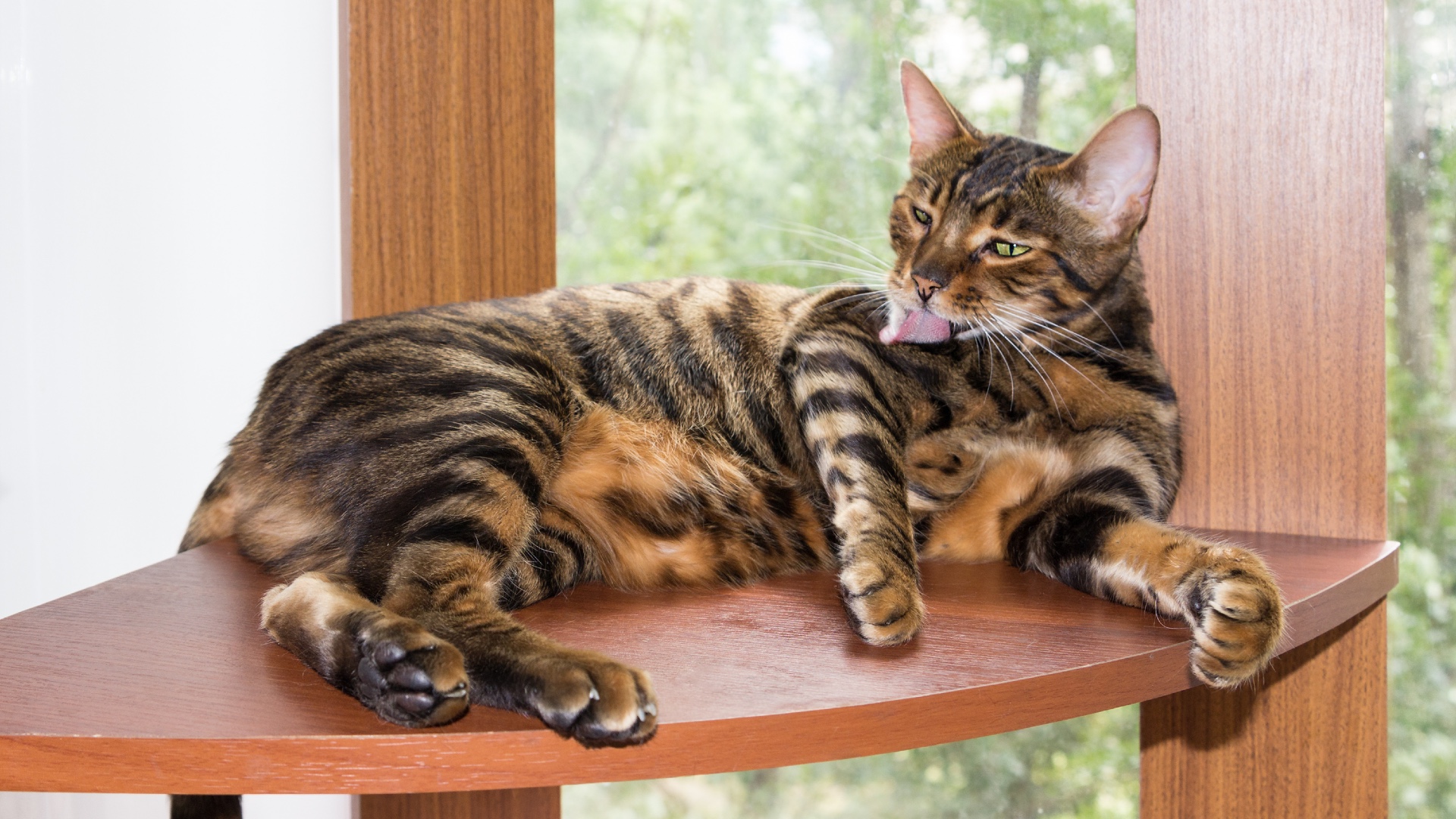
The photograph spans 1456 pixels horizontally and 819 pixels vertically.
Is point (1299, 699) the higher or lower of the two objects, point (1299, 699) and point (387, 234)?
the lower

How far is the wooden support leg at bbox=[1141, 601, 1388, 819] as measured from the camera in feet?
4.17

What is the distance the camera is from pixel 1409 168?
1396 mm

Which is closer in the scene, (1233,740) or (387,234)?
(1233,740)

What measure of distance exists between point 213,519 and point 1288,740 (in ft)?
4.72

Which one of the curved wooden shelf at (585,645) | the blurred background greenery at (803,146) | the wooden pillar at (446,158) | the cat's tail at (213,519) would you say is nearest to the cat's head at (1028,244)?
the curved wooden shelf at (585,645)

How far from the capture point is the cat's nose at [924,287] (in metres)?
1.24

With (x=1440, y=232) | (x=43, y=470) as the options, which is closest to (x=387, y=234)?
(x=43, y=470)

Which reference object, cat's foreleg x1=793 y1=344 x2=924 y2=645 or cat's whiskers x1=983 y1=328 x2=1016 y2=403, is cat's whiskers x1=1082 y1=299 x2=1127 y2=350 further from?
cat's foreleg x1=793 y1=344 x2=924 y2=645

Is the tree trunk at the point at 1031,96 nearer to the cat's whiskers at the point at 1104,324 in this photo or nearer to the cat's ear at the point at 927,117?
the cat's ear at the point at 927,117

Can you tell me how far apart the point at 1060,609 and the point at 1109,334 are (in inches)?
19.6

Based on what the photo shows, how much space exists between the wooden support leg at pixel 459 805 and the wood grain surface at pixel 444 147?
781mm

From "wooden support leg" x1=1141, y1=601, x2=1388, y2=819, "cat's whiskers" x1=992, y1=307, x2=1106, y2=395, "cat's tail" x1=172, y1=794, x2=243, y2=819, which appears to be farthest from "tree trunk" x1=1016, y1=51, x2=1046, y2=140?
"cat's tail" x1=172, y1=794, x2=243, y2=819

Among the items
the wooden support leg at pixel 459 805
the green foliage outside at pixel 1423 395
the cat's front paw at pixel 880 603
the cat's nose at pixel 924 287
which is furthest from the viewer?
the wooden support leg at pixel 459 805

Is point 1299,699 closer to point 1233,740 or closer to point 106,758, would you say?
point 1233,740
